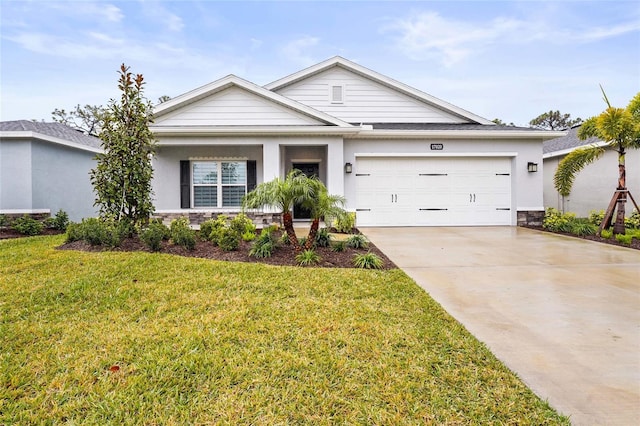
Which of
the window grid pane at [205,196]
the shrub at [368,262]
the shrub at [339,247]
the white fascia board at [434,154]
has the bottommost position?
the shrub at [368,262]

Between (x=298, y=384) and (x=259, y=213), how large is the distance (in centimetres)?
846

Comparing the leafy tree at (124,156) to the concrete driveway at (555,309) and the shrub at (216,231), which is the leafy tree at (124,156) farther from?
the concrete driveway at (555,309)

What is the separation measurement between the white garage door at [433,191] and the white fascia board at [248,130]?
66.3 inches

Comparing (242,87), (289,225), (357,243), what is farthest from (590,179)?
(242,87)

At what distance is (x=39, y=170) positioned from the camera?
34.5 ft

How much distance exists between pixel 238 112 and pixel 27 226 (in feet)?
23.0

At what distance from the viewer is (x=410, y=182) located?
37.3 feet

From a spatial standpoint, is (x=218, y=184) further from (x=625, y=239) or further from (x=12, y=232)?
(x=625, y=239)

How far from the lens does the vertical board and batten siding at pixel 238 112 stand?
10578 mm

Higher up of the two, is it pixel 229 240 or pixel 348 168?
pixel 348 168

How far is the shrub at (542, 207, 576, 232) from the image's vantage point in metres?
9.91

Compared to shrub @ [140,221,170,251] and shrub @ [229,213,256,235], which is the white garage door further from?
shrub @ [140,221,170,251]

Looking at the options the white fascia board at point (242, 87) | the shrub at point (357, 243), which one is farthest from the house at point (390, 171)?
the shrub at point (357, 243)

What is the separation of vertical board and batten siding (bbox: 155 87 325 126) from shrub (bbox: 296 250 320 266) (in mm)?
6161
